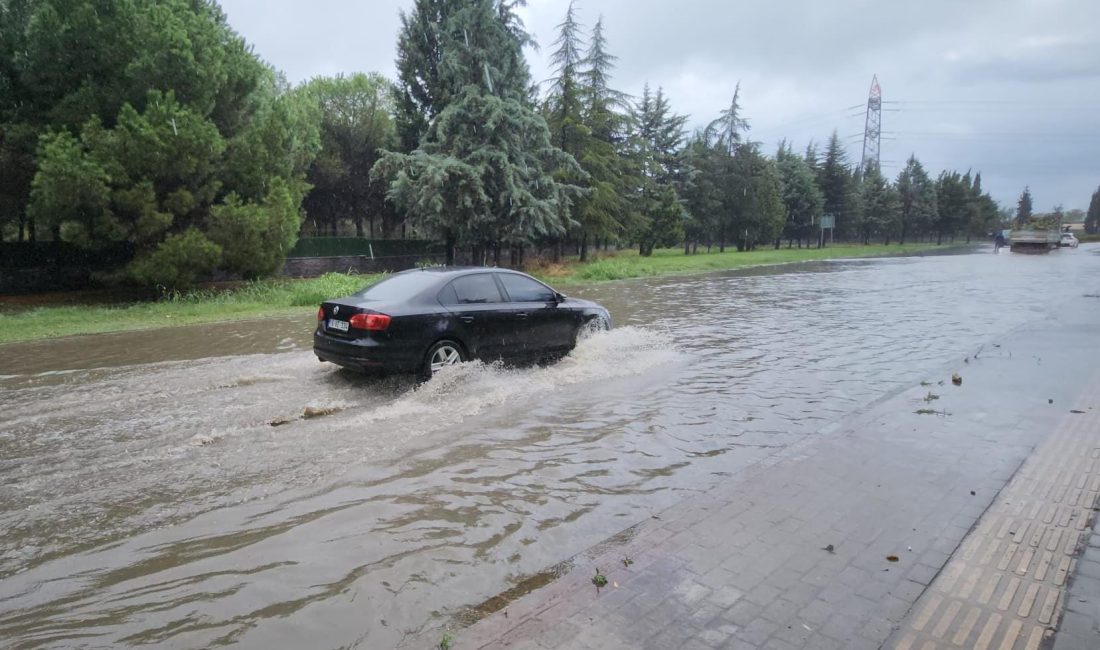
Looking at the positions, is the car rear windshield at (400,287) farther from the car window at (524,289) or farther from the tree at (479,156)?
the tree at (479,156)

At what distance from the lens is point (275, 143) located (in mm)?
20391

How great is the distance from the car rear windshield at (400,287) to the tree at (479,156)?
15.8 metres

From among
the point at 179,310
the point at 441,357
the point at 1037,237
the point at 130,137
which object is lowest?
the point at 179,310

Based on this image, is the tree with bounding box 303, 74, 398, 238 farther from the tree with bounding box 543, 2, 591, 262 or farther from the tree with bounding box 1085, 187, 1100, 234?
the tree with bounding box 1085, 187, 1100, 234

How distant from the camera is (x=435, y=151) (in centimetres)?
2616

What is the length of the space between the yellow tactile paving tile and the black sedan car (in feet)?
18.6

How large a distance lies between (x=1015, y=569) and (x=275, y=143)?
844 inches

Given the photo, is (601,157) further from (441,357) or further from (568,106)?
(441,357)

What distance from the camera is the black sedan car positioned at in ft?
24.9

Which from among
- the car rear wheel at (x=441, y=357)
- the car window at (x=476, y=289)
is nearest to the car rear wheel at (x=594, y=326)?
the car window at (x=476, y=289)

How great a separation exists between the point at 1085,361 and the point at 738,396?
582 centimetres

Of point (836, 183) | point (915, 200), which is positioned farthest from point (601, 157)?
point (915, 200)

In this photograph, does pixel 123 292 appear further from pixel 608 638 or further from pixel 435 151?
pixel 608 638

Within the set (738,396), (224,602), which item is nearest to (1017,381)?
(738,396)
